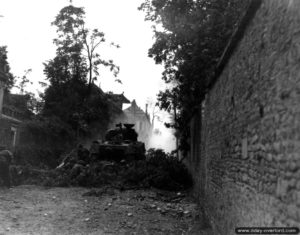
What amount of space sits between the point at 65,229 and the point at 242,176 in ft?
16.3

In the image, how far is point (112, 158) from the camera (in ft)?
62.3

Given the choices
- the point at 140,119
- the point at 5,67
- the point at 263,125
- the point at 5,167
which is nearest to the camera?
the point at 263,125

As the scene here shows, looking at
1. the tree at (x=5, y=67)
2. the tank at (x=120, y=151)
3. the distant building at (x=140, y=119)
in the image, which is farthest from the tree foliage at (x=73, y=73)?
the distant building at (x=140, y=119)

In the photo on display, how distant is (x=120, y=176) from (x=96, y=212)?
5397 mm

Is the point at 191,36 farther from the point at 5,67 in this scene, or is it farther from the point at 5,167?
the point at 5,67

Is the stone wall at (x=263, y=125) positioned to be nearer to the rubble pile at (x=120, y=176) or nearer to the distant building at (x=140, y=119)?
the rubble pile at (x=120, y=176)

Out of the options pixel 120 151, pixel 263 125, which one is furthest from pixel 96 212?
pixel 120 151

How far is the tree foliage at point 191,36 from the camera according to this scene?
42.9 ft

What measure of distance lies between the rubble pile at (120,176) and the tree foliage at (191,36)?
271 centimetres

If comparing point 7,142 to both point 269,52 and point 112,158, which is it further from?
point 269,52

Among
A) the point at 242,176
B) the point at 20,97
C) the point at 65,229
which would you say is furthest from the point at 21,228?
the point at 20,97

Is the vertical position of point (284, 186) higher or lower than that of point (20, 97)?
lower

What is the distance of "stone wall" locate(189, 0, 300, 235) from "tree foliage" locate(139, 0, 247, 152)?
549 centimetres

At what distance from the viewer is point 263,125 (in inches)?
167
